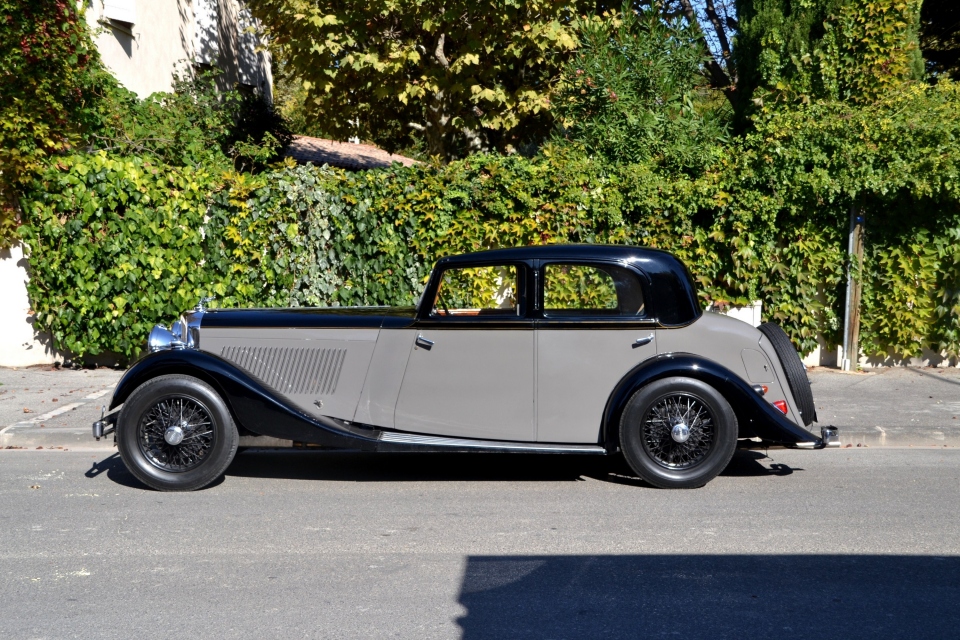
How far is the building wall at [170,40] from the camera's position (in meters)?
14.8

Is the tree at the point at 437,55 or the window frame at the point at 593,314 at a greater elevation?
the tree at the point at 437,55

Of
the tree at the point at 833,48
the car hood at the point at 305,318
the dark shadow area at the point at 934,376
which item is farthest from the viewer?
the tree at the point at 833,48

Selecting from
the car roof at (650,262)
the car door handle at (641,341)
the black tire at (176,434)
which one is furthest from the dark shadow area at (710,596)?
the black tire at (176,434)

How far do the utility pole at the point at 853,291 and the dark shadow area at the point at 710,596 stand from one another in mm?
5950

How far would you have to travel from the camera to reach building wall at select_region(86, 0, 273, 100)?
48.4ft

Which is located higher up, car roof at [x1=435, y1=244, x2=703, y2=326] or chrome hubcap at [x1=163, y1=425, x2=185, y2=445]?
car roof at [x1=435, y1=244, x2=703, y2=326]

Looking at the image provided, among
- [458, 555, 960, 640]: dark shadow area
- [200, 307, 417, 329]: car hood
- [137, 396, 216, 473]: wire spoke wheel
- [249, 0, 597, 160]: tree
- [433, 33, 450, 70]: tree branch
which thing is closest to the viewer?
[458, 555, 960, 640]: dark shadow area

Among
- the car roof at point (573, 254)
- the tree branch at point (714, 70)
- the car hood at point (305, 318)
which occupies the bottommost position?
the car hood at point (305, 318)

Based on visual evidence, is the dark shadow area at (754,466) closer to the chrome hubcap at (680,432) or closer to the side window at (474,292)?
the chrome hubcap at (680,432)

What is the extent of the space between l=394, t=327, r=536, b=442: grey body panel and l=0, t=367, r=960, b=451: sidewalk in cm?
275

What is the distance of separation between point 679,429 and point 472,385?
1.39 meters

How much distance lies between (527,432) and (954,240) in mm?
6511

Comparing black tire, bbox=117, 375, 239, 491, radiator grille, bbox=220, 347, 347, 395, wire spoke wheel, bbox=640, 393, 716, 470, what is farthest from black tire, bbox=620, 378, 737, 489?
black tire, bbox=117, 375, 239, 491

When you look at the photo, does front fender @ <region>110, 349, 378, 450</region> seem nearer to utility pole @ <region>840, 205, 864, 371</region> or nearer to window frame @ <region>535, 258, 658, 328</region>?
window frame @ <region>535, 258, 658, 328</region>
